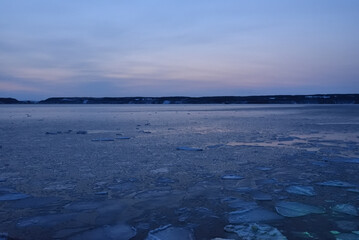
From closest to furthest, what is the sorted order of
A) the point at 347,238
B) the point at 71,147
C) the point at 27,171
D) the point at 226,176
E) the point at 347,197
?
the point at 347,238, the point at 347,197, the point at 226,176, the point at 27,171, the point at 71,147

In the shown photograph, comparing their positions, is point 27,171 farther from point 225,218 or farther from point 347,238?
point 347,238

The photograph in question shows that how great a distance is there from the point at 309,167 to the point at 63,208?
362 centimetres

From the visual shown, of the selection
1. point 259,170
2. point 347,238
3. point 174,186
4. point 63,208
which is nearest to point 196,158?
point 259,170

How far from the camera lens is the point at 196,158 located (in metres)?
5.29

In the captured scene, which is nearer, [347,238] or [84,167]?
[347,238]

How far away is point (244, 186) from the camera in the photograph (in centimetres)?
353

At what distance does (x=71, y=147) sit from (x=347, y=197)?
18.8ft

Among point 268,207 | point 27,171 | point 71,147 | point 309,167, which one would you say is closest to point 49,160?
point 27,171

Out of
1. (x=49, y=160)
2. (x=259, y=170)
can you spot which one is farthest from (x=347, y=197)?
(x=49, y=160)

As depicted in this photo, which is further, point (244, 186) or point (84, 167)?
point (84, 167)

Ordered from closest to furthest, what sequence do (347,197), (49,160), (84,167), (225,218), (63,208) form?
(225,218)
(63,208)
(347,197)
(84,167)
(49,160)

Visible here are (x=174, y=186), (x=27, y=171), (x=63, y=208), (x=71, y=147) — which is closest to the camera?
(x=63, y=208)

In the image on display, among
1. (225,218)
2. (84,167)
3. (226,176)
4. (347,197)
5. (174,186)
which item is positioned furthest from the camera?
(84,167)

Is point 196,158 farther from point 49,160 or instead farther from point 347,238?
point 347,238
